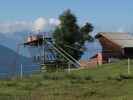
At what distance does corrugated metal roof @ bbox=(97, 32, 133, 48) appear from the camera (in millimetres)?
77938

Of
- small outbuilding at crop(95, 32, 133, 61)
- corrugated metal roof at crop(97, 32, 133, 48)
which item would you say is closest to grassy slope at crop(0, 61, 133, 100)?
small outbuilding at crop(95, 32, 133, 61)

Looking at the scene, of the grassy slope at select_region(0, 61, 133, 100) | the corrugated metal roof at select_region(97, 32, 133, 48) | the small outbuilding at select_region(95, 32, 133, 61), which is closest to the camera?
the grassy slope at select_region(0, 61, 133, 100)

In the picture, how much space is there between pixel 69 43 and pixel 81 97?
50.1 meters

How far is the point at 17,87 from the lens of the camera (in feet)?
131

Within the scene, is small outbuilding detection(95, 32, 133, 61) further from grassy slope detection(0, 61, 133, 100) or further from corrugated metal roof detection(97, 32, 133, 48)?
grassy slope detection(0, 61, 133, 100)

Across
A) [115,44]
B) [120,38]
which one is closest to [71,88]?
[115,44]

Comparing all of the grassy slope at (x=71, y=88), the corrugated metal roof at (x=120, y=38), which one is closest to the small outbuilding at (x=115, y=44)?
the corrugated metal roof at (x=120, y=38)

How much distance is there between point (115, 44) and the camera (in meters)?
78.1

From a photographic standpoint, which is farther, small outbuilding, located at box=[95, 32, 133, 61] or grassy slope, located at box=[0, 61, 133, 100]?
small outbuilding, located at box=[95, 32, 133, 61]

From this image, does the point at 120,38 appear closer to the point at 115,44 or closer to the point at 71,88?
the point at 115,44

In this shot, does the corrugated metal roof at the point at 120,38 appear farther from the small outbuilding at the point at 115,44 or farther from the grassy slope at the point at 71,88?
the grassy slope at the point at 71,88

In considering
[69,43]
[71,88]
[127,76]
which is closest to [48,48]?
[69,43]

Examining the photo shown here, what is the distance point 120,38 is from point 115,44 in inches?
136

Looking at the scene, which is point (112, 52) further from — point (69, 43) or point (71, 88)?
point (71, 88)
